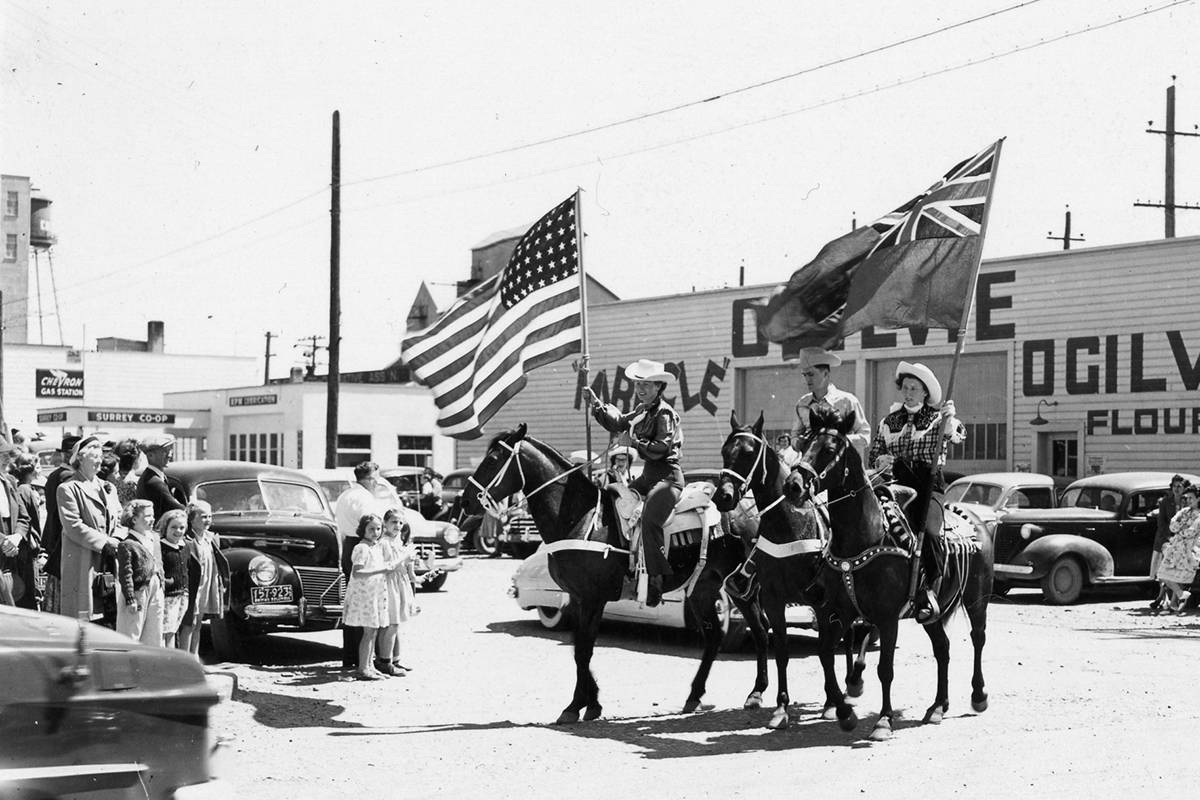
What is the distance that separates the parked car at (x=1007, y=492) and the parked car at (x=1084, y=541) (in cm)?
66

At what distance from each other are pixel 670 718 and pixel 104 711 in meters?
6.82

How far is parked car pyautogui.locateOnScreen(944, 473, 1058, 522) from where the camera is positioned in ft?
70.0

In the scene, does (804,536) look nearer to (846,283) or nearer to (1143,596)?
(846,283)

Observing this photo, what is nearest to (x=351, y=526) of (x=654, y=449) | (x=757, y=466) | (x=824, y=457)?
(x=654, y=449)

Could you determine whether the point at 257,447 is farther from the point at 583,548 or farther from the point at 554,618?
the point at 583,548

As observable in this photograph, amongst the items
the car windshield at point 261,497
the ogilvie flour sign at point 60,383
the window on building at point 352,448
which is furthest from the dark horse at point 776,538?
the ogilvie flour sign at point 60,383

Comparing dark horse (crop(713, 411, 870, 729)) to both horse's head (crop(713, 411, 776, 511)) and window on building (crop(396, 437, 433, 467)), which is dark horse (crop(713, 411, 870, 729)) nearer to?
horse's head (crop(713, 411, 776, 511))

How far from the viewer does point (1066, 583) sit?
1991cm

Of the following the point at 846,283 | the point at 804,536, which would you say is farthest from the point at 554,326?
the point at 804,536

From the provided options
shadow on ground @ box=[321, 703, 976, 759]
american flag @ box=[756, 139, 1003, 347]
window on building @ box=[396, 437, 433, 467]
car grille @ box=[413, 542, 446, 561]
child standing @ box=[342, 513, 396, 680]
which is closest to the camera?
shadow on ground @ box=[321, 703, 976, 759]

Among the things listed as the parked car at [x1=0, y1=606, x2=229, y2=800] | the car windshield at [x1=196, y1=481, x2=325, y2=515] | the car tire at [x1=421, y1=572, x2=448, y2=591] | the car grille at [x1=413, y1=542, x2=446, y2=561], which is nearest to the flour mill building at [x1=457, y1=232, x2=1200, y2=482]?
the car grille at [x1=413, y1=542, x2=446, y2=561]

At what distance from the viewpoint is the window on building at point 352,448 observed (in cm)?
5540

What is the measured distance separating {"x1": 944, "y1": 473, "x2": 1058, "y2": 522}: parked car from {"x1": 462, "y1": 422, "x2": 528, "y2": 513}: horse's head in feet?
39.5

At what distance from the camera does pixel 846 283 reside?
39.4 feet
